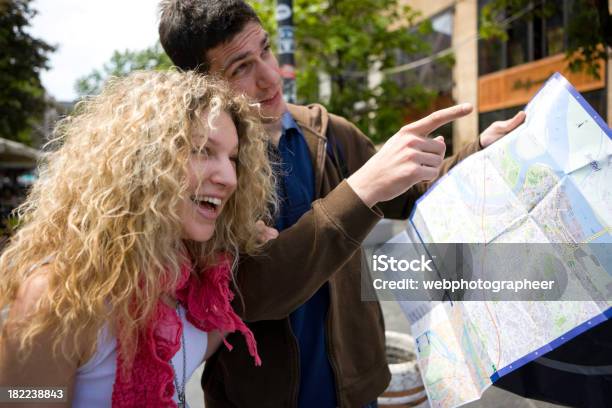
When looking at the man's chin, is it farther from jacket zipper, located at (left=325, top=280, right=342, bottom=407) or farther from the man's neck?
jacket zipper, located at (left=325, top=280, right=342, bottom=407)

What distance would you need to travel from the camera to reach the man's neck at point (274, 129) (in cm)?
167

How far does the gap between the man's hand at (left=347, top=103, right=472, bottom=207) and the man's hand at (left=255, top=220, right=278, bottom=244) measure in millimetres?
316

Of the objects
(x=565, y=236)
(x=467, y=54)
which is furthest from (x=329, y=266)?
(x=467, y=54)

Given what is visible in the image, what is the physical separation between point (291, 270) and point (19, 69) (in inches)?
437

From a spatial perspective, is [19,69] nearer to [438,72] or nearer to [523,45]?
[438,72]

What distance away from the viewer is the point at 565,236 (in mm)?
1062

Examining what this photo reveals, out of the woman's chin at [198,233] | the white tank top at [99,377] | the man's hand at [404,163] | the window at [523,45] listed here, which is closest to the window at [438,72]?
the window at [523,45]

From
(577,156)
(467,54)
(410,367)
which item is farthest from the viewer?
(467,54)

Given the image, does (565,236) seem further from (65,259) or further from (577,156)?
(65,259)

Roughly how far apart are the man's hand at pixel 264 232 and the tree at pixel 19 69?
9360mm

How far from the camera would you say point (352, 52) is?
718 centimetres

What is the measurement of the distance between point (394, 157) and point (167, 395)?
778 mm

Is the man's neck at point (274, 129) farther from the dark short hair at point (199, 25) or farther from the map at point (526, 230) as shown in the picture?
the map at point (526, 230)

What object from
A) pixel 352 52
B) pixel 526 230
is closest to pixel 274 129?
pixel 526 230
